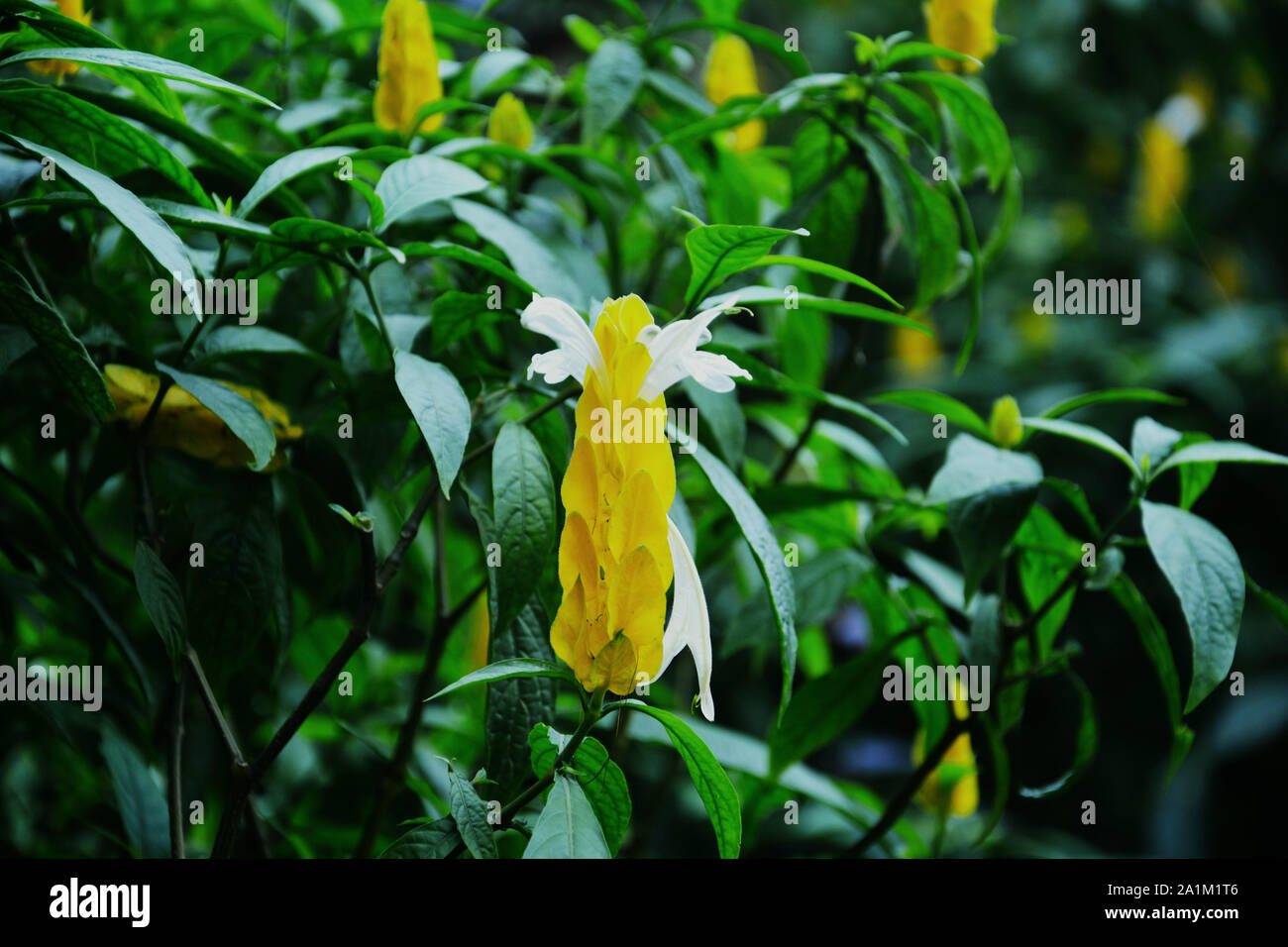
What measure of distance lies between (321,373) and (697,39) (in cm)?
135

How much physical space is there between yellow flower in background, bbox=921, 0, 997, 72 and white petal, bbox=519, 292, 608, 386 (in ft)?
1.60

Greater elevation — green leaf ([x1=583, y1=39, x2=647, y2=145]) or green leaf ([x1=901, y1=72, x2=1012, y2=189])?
green leaf ([x1=583, y1=39, x2=647, y2=145])

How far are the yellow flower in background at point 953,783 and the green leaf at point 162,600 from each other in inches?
21.8

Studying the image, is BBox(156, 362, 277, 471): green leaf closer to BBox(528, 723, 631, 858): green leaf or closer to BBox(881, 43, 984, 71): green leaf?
BBox(528, 723, 631, 858): green leaf

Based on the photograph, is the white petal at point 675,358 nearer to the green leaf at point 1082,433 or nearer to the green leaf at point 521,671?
the green leaf at point 521,671

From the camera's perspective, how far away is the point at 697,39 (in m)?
1.82

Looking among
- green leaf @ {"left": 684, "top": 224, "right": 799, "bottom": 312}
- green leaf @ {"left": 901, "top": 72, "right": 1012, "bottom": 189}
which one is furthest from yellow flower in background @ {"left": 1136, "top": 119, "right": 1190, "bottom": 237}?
green leaf @ {"left": 684, "top": 224, "right": 799, "bottom": 312}

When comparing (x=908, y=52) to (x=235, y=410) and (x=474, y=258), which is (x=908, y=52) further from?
(x=235, y=410)

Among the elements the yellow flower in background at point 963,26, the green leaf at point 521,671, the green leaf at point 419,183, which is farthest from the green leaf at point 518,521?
the yellow flower in background at point 963,26

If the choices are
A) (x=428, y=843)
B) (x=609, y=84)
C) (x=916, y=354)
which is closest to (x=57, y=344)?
(x=428, y=843)

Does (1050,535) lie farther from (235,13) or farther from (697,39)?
(697,39)

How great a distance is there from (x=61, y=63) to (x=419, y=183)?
0.24 metres

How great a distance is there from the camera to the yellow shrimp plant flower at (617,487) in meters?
0.44

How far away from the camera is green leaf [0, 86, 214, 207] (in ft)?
1.71
